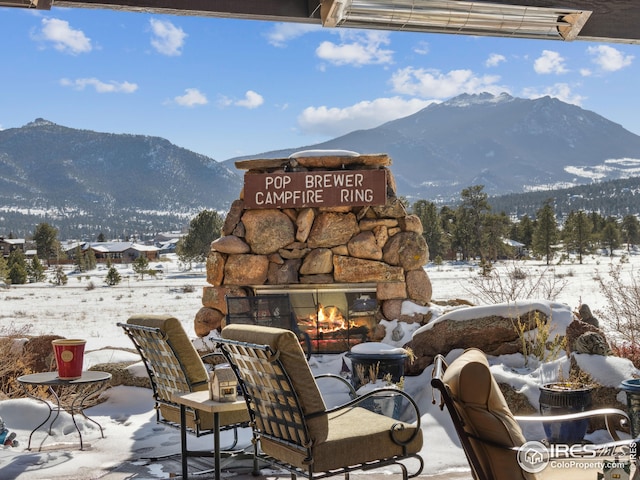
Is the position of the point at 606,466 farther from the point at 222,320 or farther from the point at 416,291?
the point at 222,320

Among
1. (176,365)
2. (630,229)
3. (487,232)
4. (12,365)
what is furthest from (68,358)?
(630,229)

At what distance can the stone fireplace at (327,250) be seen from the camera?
9.01 meters

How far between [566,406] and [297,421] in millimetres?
2579

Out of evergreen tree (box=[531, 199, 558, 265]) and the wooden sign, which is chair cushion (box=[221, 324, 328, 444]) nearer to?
the wooden sign

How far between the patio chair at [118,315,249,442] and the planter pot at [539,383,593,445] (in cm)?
223

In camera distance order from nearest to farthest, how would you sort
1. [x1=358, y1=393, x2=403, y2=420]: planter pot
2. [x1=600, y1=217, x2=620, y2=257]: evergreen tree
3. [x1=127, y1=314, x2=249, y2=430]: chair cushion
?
[x1=127, y1=314, x2=249, y2=430]: chair cushion → [x1=358, y1=393, x2=403, y2=420]: planter pot → [x1=600, y1=217, x2=620, y2=257]: evergreen tree

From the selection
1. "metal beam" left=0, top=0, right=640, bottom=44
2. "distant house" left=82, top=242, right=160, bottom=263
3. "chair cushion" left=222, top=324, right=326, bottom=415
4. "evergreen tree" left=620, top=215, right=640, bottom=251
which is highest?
"evergreen tree" left=620, top=215, right=640, bottom=251

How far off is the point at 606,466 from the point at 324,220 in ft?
21.7

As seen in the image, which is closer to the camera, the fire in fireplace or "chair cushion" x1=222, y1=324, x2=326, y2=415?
"chair cushion" x1=222, y1=324, x2=326, y2=415

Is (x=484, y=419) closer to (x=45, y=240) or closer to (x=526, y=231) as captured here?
(x=526, y=231)

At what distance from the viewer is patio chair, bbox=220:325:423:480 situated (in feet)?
11.7

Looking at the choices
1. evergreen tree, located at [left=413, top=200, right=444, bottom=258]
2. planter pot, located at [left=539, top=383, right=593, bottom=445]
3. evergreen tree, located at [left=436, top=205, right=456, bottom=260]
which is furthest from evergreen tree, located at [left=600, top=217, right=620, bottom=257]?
planter pot, located at [left=539, top=383, right=593, bottom=445]

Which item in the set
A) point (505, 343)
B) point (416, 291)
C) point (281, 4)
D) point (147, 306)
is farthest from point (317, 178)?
point (147, 306)

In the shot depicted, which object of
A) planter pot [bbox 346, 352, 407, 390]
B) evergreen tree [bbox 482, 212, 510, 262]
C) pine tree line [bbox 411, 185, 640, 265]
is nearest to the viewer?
planter pot [bbox 346, 352, 407, 390]
